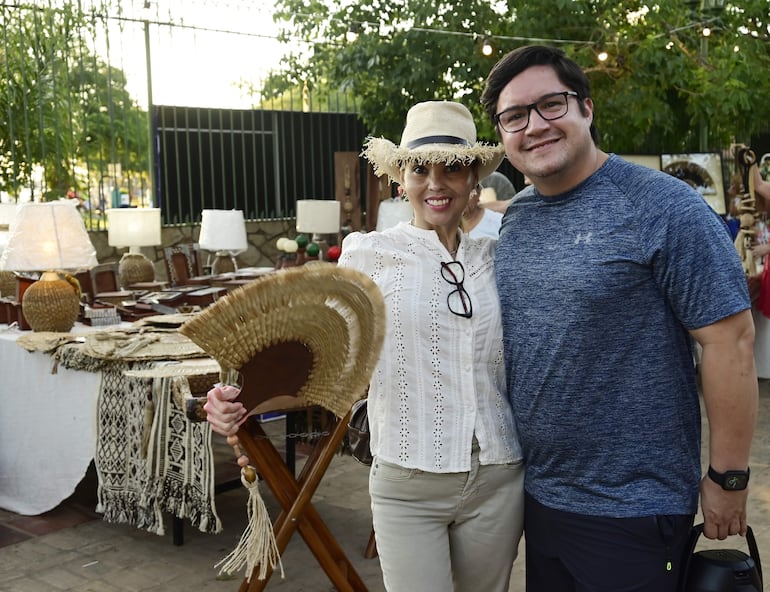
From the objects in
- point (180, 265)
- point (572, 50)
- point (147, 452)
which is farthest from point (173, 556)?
point (572, 50)

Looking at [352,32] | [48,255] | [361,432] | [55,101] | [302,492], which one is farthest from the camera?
[352,32]

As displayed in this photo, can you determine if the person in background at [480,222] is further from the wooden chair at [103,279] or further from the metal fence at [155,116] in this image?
the metal fence at [155,116]

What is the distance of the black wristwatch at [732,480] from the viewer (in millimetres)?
1764

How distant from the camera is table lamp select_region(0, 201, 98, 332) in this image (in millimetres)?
4336

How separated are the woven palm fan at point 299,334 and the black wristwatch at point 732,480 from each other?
71 cm

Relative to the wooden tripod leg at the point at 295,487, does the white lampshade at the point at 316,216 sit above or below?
above

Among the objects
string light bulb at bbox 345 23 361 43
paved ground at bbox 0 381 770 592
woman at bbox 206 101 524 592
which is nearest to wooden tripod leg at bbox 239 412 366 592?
paved ground at bbox 0 381 770 592

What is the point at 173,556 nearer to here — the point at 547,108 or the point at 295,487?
A: the point at 295,487

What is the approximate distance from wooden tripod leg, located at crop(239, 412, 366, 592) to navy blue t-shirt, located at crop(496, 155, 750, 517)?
1.23 meters

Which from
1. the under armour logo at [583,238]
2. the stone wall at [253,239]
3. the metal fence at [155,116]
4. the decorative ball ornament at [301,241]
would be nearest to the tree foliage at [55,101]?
the metal fence at [155,116]

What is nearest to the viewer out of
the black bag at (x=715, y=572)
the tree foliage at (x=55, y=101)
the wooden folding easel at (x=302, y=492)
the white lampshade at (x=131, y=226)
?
the black bag at (x=715, y=572)

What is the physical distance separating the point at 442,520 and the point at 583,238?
0.67 meters

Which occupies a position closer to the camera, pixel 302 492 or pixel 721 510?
pixel 721 510

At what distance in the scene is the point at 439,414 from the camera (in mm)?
1938
